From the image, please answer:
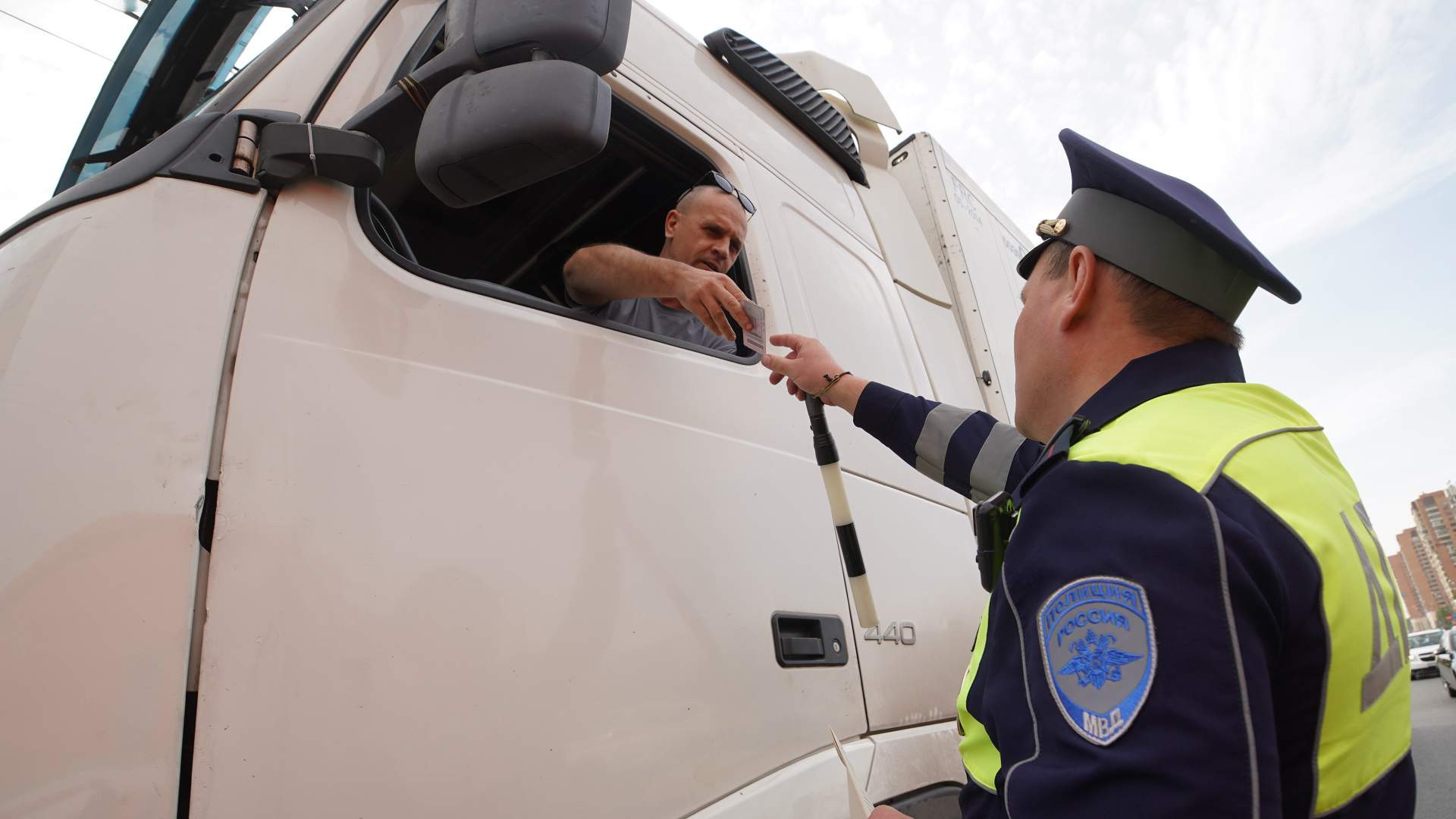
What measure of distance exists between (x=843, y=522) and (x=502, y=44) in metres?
0.96

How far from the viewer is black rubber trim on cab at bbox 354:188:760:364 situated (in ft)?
3.99

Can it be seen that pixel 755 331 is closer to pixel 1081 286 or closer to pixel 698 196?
pixel 698 196

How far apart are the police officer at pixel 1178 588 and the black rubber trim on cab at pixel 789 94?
4.33 ft

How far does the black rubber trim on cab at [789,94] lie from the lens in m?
2.23

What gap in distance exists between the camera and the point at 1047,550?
2.70 feet

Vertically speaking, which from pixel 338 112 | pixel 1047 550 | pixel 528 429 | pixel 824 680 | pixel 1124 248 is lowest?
pixel 824 680

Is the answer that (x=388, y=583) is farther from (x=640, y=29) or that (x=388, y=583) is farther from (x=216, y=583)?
(x=640, y=29)

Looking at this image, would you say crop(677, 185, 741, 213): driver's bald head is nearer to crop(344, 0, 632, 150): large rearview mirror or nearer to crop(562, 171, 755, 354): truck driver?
crop(562, 171, 755, 354): truck driver

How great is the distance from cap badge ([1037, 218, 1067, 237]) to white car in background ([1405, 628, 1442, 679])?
24.1m

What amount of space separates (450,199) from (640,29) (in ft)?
2.74

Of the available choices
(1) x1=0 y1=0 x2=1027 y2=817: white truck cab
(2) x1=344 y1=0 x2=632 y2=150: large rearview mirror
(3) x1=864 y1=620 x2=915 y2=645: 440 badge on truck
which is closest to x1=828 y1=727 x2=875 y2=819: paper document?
(1) x1=0 y1=0 x2=1027 y2=817: white truck cab

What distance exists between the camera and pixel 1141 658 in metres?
0.72

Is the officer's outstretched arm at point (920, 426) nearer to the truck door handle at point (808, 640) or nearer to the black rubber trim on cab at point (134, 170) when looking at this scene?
the truck door handle at point (808, 640)

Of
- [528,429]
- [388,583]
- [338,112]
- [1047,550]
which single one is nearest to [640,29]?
[338,112]
